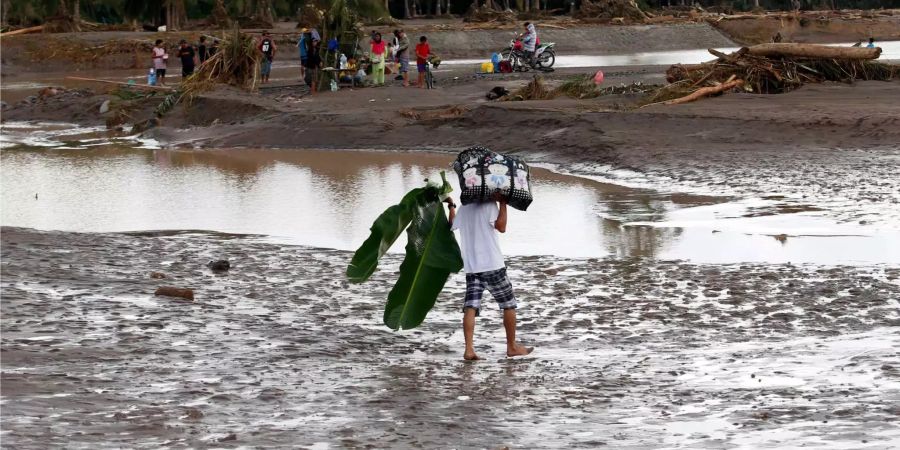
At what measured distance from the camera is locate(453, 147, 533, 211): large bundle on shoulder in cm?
812

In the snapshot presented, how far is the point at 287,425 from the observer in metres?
6.51

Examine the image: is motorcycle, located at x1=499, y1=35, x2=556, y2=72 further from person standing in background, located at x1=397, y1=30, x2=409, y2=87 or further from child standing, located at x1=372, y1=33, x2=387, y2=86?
child standing, located at x1=372, y1=33, x2=387, y2=86

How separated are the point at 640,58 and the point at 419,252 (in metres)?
41.8

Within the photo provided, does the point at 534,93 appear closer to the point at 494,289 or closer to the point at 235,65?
the point at 235,65

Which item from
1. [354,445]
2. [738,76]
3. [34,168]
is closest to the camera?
[354,445]

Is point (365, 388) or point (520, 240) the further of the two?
point (520, 240)

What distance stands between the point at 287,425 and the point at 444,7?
2975 inches

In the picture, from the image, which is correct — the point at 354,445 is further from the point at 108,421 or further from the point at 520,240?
the point at 520,240

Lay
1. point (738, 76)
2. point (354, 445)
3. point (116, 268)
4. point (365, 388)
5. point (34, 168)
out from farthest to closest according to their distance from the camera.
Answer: point (738, 76), point (34, 168), point (116, 268), point (365, 388), point (354, 445)

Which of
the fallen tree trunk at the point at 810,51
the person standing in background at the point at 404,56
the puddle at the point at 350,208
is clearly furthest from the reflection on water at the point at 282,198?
the person standing in background at the point at 404,56

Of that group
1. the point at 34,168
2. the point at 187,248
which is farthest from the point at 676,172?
the point at 34,168

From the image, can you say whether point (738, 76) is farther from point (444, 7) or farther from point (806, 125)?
point (444, 7)

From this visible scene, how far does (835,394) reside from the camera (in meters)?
6.90

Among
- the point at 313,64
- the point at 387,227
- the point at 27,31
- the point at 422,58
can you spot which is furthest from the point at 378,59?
the point at 27,31
